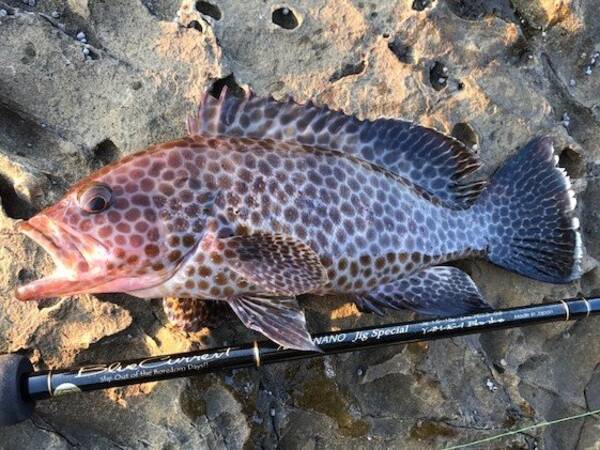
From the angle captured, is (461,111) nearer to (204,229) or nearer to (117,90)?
(204,229)

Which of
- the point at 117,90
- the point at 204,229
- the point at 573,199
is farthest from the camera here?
the point at 573,199

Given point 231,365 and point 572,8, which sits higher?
point 572,8

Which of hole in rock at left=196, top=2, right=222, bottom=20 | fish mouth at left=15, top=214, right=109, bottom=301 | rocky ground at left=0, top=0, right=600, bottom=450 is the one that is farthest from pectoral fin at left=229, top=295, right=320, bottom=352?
hole in rock at left=196, top=2, right=222, bottom=20

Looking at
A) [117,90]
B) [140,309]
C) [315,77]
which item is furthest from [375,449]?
[117,90]

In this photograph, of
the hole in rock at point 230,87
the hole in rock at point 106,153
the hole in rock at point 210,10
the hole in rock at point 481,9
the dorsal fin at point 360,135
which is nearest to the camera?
the dorsal fin at point 360,135

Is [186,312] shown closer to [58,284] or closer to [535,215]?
[58,284]

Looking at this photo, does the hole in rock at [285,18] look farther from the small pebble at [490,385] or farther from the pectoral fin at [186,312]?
the small pebble at [490,385]

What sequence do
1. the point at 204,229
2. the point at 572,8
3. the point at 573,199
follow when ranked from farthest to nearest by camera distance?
the point at 572,8 → the point at 573,199 → the point at 204,229

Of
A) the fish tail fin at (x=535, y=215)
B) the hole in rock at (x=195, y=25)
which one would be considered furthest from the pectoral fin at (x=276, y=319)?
the hole in rock at (x=195, y=25)

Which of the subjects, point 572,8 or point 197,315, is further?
point 572,8
